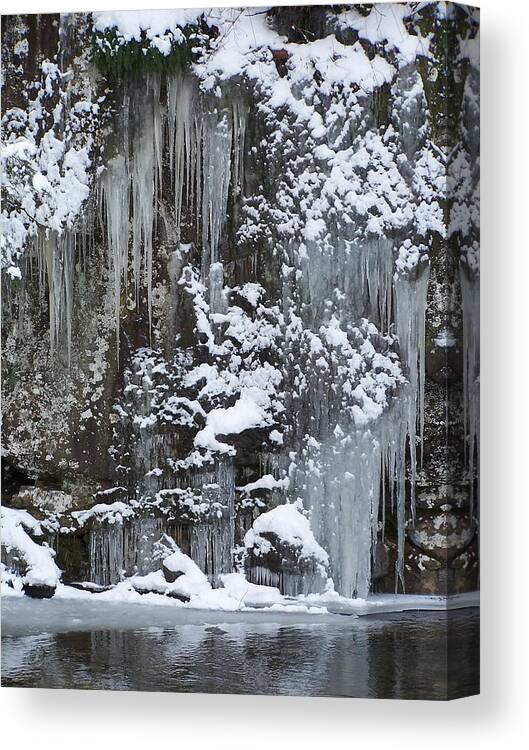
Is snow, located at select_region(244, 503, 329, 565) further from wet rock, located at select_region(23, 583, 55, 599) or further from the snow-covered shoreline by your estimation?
wet rock, located at select_region(23, 583, 55, 599)

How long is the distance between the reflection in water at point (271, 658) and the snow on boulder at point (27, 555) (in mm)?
171

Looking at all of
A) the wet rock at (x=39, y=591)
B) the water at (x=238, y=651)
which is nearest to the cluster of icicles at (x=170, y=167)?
the wet rock at (x=39, y=591)

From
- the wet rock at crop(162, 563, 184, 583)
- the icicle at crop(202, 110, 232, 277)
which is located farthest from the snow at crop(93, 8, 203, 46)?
the wet rock at crop(162, 563, 184, 583)

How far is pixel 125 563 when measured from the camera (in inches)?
201

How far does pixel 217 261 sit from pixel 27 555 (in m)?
1.16

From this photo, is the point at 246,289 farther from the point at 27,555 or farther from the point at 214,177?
the point at 27,555

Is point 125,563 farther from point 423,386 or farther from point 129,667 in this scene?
point 423,386

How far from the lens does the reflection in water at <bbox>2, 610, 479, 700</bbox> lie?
4.90m

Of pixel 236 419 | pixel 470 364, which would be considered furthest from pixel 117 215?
pixel 470 364

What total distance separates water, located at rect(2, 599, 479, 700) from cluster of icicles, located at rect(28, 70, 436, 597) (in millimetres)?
158

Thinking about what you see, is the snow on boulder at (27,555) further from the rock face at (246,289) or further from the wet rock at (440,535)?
the wet rock at (440,535)

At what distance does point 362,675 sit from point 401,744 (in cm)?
28

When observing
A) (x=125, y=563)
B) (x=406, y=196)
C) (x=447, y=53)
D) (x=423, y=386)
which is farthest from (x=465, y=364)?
(x=125, y=563)

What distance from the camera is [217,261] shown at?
16.6 ft
